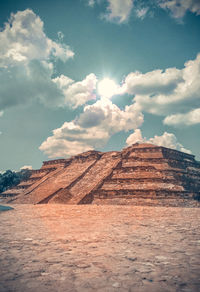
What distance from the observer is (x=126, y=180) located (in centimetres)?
2656

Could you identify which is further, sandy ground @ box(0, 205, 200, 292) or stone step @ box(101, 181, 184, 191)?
stone step @ box(101, 181, 184, 191)

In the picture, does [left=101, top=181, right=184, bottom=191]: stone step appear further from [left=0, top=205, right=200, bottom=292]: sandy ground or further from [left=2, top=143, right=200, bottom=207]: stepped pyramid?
[left=0, top=205, right=200, bottom=292]: sandy ground

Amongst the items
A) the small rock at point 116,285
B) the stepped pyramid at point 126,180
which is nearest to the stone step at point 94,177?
the stepped pyramid at point 126,180

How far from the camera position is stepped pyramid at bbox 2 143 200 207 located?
23.6 metres

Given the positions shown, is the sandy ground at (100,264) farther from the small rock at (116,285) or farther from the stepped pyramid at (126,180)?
the stepped pyramid at (126,180)

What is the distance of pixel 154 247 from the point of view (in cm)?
488

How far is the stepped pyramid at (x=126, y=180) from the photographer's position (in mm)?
23641

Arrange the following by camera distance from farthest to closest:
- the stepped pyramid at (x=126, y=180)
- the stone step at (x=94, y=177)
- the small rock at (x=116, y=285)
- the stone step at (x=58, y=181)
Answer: the stone step at (x=58, y=181)
the stone step at (x=94, y=177)
the stepped pyramid at (x=126, y=180)
the small rock at (x=116, y=285)

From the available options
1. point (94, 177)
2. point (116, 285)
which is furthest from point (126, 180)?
point (116, 285)

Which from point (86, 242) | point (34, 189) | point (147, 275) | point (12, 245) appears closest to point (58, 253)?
point (86, 242)

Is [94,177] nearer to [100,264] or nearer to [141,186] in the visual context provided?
[141,186]

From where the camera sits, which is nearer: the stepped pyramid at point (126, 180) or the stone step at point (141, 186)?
the stepped pyramid at point (126, 180)

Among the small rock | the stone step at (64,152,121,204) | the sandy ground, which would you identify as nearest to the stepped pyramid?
the stone step at (64,152,121,204)

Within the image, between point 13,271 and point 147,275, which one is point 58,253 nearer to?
point 13,271
